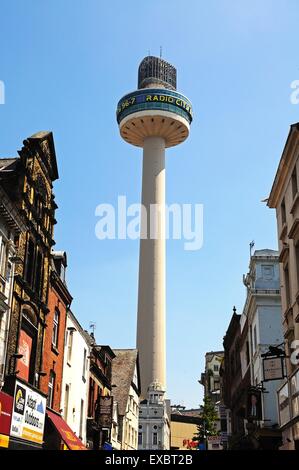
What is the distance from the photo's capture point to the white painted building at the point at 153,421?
102000 millimetres

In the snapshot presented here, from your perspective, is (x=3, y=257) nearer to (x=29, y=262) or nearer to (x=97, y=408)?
(x=29, y=262)

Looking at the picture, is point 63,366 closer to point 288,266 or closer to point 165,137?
point 288,266

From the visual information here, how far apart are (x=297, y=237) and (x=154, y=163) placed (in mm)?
86518

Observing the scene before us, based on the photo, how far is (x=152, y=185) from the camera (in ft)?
360

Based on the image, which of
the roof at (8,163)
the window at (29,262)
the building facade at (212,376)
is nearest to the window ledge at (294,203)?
the window at (29,262)

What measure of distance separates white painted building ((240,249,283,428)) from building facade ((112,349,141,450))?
2106cm

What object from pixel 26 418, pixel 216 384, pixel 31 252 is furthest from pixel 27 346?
pixel 216 384

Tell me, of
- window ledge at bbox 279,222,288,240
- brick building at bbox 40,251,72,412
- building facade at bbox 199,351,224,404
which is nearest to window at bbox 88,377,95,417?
brick building at bbox 40,251,72,412

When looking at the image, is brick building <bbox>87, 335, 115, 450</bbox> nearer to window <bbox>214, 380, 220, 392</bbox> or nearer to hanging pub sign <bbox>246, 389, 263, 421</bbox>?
hanging pub sign <bbox>246, 389, 263, 421</bbox>

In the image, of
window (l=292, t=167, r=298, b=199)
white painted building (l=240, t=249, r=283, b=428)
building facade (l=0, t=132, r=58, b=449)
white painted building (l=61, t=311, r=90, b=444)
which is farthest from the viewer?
white painted building (l=240, t=249, r=283, b=428)

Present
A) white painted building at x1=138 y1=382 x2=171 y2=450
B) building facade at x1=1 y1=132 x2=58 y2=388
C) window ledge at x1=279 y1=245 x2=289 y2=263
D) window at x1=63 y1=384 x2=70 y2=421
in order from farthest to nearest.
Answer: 1. white painted building at x1=138 y1=382 x2=171 y2=450
2. window at x1=63 y1=384 x2=70 y2=421
3. window ledge at x1=279 y1=245 x2=289 y2=263
4. building facade at x1=1 y1=132 x2=58 y2=388

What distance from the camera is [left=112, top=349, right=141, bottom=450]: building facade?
61.4 meters

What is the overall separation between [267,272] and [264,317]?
3371mm
